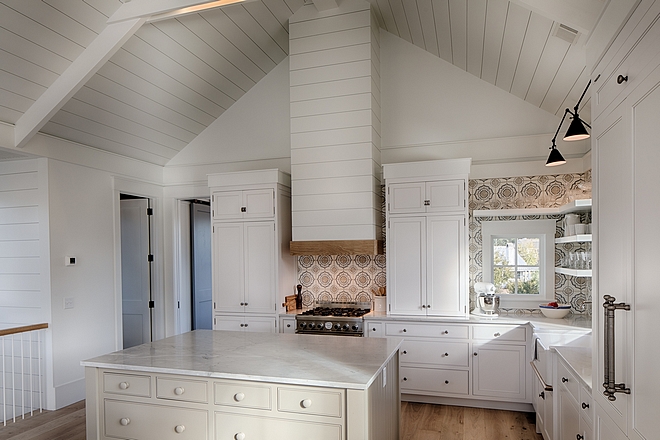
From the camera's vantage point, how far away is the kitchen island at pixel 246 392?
89.4 inches

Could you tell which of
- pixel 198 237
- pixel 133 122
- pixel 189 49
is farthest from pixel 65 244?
pixel 189 49

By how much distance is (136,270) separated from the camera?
568cm

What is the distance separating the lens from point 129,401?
2684 mm

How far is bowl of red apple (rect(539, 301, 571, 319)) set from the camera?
4.09 metres

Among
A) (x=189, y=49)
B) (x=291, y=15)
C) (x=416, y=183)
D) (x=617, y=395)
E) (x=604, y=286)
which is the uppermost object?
(x=291, y=15)

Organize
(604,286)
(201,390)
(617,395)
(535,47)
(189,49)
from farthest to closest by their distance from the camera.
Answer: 1. (189,49)
2. (535,47)
3. (201,390)
4. (604,286)
5. (617,395)

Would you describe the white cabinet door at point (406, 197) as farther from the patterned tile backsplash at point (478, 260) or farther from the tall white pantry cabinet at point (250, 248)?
the tall white pantry cabinet at point (250, 248)

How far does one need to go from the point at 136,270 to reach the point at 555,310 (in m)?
4.97

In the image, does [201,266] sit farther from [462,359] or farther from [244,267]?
[462,359]

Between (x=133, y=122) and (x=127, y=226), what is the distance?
5.35ft

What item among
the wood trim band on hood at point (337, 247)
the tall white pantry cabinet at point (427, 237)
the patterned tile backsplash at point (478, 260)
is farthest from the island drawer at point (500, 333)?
the wood trim band on hood at point (337, 247)

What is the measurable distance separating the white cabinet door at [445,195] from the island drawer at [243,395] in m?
2.59

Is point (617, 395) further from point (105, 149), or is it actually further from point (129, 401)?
point (105, 149)

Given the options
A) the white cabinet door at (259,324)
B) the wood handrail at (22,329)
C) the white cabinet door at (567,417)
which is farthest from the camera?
the white cabinet door at (259,324)
